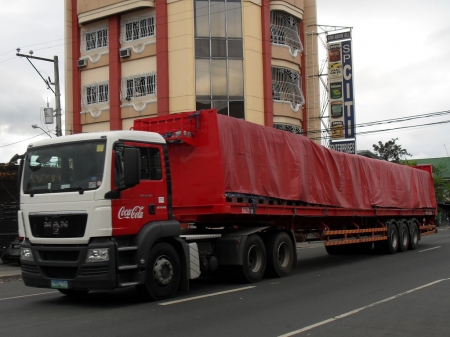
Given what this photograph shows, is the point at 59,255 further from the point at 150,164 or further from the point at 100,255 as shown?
the point at 150,164

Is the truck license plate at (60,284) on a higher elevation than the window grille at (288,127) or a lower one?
lower

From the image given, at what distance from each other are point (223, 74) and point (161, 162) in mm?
19114

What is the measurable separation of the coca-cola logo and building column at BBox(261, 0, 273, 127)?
20.1 metres

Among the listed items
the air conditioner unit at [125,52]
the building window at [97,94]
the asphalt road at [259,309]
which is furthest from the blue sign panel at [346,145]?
the asphalt road at [259,309]

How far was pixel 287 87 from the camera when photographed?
31.2m

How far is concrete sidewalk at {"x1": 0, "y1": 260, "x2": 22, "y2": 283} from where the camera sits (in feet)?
52.2

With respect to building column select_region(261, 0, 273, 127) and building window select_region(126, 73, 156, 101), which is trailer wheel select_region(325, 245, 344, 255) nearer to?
building column select_region(261, 0, 273, 127)

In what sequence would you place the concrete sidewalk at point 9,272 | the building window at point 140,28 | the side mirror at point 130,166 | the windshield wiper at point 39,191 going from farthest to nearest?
the building window at point 140,28 < the concrete sidewalk at point 9,272 < the windshield wiper at point 39,191 < the side mirror at point 130,166

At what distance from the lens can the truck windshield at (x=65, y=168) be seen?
9672 mm

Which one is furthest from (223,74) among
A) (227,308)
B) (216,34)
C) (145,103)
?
(227,308)

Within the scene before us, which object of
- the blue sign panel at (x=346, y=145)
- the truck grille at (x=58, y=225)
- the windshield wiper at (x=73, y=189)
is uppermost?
the blue sign panel at (x=346, y=145)

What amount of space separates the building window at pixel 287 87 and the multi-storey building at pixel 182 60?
0.18ft

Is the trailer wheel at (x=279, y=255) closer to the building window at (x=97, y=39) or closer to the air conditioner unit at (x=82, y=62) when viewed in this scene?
the building window at (x=97, y=39)

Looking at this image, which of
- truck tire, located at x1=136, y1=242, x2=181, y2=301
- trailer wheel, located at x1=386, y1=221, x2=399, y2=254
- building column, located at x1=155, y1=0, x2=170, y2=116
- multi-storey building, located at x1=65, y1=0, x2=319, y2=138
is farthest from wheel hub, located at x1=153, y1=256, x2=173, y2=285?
building column, located at x1=155, y1=0, x2=170, y2=116
